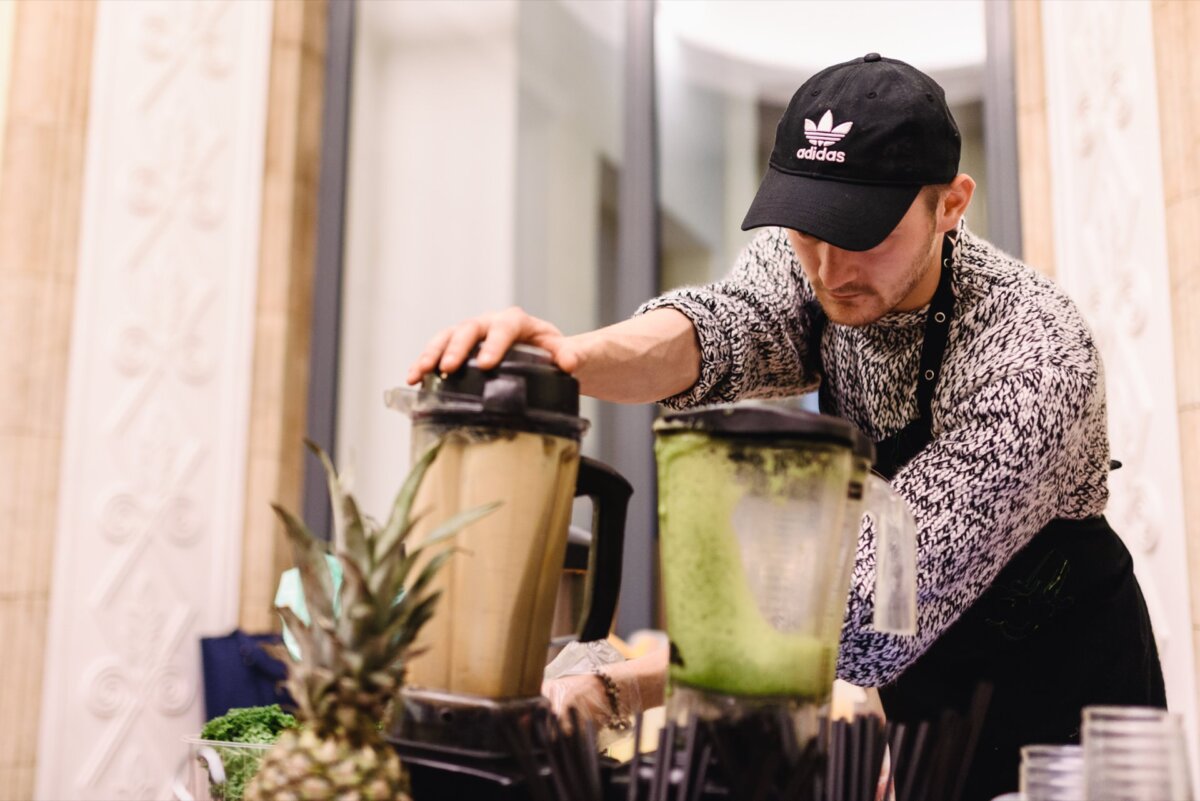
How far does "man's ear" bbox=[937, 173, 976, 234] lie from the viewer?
4.24 feet

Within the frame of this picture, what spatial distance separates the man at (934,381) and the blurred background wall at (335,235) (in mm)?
1104

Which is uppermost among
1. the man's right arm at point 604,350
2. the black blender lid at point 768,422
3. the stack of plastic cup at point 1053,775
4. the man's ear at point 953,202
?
the man's ear at point 953,202

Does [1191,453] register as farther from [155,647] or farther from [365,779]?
[155,647]

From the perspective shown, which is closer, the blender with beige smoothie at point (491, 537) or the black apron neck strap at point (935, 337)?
the blender with beige smoothie at point (491, 537)

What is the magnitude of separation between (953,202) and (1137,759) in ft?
2.56

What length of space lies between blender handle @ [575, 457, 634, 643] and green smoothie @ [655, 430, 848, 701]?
0.09m

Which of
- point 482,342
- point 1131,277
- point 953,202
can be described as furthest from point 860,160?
point 1131,277

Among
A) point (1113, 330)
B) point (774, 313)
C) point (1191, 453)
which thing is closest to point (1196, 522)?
point (1191, 453)

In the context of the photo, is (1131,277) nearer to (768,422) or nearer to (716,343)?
(716,343)

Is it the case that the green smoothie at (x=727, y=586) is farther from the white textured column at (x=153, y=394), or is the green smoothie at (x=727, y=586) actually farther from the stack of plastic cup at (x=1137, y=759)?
the white textured column at (x=153, y=394)

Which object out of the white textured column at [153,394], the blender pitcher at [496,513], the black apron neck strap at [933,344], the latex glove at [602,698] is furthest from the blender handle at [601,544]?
the white textured column at [153,394]

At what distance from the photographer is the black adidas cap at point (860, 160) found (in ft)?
3.93

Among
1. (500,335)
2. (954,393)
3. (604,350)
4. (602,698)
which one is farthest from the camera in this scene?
(954,393)

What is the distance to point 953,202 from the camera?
4.30 feet
